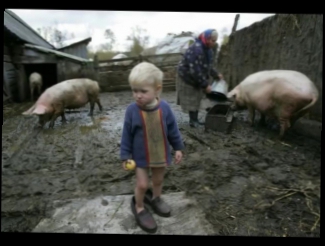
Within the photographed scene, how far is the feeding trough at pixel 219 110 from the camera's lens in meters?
1.30

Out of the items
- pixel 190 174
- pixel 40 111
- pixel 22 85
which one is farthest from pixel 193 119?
pixel 22 85

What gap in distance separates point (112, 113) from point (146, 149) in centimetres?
33

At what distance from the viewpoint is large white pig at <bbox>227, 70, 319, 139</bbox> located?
4.24ft

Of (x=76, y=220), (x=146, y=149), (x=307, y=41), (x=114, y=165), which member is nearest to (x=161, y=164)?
(x=146, y=149)

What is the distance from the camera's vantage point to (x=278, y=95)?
143cm

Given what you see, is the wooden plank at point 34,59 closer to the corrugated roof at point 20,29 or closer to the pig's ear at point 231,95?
the corrugated roof at point 20,29

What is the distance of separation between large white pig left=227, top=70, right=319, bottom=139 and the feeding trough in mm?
46

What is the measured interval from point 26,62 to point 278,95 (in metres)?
1.29

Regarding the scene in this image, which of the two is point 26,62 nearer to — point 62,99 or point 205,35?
point 62,99

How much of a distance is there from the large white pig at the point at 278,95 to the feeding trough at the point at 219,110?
0.05 metres

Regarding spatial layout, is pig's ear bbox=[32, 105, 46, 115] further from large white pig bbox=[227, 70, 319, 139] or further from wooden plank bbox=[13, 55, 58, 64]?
large white pig bbox=[227, 70, 319, 139]

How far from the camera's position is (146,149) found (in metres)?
0.88

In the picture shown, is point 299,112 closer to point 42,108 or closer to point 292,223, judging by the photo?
point 292,223

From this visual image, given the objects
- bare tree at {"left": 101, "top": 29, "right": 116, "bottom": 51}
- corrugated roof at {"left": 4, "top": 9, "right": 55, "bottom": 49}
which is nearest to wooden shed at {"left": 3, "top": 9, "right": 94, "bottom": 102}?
corrugated roof at {"left": 4, "top": 9, "right": 55, "bottom": 49}
